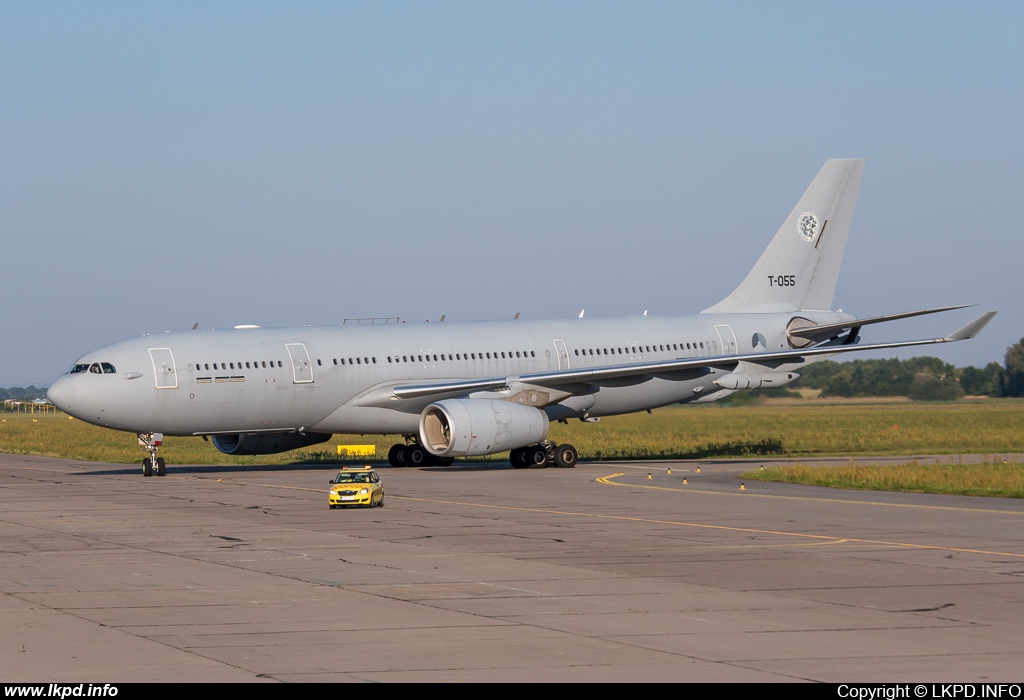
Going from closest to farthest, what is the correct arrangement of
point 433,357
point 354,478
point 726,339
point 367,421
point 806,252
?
point 354,478 < point 367,421 < point 433,357 < point 726,339 < point 806,252

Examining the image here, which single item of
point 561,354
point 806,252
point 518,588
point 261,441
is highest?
point 806,252

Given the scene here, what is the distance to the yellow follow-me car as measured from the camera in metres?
29.1

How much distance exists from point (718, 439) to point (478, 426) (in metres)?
25.2

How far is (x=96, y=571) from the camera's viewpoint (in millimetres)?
18938

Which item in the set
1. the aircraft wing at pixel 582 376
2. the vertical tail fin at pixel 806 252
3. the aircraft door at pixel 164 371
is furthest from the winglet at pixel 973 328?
the aircraft door at pixel 164 371

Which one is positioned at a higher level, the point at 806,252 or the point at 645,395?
the point at 806,252

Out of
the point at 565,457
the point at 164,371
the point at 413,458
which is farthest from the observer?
the point at 413,458

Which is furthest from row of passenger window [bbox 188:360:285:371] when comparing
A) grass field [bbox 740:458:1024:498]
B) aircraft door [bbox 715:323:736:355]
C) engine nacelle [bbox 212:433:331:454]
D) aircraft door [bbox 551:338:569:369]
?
aircraft door [bbox 715:323:736:355]

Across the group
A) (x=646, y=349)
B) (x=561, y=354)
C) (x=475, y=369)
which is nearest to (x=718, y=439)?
(x=646, y=349)

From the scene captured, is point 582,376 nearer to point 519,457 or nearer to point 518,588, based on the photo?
point 519,457

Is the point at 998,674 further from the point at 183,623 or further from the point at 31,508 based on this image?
the point at 31,508

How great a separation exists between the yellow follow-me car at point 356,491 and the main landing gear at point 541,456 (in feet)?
43.0

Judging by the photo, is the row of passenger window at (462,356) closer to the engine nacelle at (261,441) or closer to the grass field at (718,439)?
the engine nacelle at (261,441)

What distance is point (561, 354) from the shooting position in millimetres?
45875
